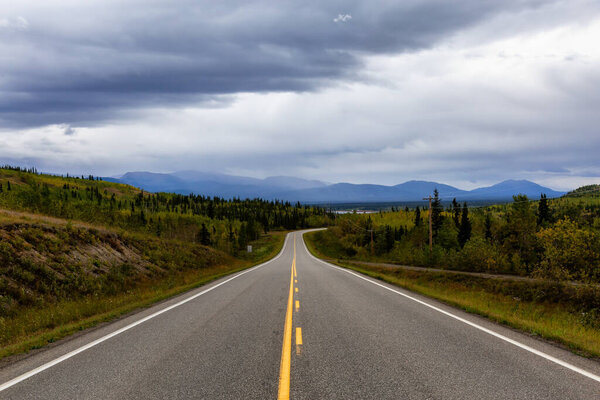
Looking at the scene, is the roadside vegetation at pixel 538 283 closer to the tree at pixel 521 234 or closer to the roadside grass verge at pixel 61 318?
the tree at pixel 521 234

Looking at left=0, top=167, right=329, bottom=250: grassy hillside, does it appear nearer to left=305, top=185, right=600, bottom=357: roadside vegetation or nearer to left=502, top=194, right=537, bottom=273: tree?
left=305, top=185, right=600, bottom=357: roadside vegetation

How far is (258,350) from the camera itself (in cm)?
626

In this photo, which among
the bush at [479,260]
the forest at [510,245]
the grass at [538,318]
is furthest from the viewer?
the bush at [479,260]

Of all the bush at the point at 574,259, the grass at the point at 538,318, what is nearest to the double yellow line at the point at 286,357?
the grass at the point at 538,318

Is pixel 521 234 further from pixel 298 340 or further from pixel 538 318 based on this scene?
pixel 298 340

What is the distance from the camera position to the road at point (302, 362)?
15.0 ft

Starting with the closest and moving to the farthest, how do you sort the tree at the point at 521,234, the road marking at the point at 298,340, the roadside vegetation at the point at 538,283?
the road marking at the point at 298,340 < the roadside vegetation at the point at 538,283 < the tree at the point at 521,234

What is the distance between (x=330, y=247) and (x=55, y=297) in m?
92.2

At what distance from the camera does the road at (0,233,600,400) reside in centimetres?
456

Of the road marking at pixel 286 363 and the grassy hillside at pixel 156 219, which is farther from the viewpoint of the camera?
the grassy hillside at pixel 156 219

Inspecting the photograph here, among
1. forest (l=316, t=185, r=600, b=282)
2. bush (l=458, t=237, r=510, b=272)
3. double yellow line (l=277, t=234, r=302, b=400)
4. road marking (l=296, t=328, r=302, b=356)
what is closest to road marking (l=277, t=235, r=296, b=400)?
double yellow line (l=277, t=234, r=302, b=400)

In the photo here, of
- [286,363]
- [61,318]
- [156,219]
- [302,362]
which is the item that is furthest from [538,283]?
[156,219]

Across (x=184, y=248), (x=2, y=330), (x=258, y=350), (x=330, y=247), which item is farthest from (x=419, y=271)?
(x=330, y=247)

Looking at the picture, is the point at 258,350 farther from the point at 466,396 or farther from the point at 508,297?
the point at 508,297
